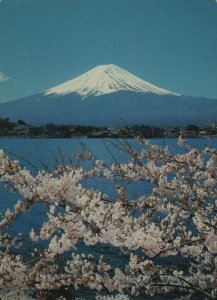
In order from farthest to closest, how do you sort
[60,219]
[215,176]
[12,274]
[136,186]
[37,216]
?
[136,186] < [37,216] < [215,176] < [12,274] < [60,219]

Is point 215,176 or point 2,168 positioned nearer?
point 2,168

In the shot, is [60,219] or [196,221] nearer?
[60,219]

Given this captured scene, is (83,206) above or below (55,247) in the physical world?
above

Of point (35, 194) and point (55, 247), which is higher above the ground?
point (35, 194)

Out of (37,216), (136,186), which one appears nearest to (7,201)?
(37,216)

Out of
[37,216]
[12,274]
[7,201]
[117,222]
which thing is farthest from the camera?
[7,201]

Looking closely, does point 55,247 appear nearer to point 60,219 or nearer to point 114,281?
point 60,219

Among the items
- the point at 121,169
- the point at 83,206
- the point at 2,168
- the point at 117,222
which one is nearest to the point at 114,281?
the point at 117,222

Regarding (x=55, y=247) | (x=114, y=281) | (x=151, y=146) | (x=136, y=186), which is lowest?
(x=136, y=186)

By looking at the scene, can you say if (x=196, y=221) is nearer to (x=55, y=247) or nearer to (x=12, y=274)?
(x=55, y=247)
